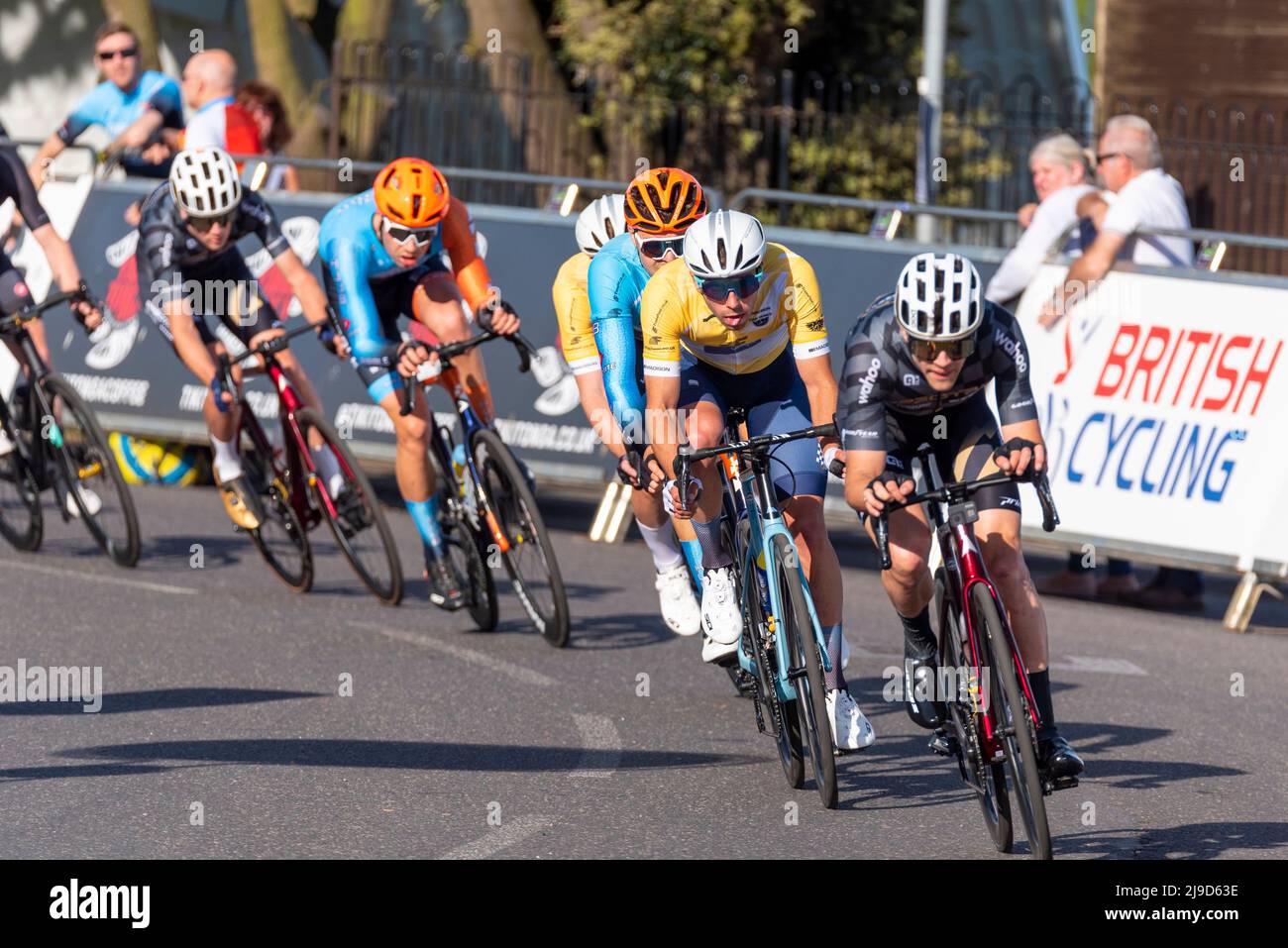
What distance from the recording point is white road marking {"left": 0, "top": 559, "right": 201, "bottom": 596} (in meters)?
10.4

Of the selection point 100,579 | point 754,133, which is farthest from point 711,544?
point 754,133

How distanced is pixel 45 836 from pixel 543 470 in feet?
22.5

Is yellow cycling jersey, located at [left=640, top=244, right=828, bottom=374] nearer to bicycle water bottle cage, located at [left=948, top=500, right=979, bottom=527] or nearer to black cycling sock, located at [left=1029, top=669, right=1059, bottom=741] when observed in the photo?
bicycle water bottle cage, located at [left=948, top=500, right=979, bottom=527]

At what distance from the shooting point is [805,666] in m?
6.59

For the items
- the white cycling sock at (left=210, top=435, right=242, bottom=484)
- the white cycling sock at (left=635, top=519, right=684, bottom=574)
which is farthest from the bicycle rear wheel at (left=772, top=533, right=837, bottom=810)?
the white cycling sock at (left=210, top=435, right=242, bottom=484)

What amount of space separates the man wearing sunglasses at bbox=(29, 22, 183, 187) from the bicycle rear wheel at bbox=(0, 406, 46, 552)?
12.3ft

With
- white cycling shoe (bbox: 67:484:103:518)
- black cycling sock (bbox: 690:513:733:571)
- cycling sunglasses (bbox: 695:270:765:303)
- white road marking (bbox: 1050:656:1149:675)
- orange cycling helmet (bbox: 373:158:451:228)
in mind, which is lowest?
white road marking (bbox: 1050:656:1149:675)

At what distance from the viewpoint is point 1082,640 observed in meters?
10.4

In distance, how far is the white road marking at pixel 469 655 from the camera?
8.75 m

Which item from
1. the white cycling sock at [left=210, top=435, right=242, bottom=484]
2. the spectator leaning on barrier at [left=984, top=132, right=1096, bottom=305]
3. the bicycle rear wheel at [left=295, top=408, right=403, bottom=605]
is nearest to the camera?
the bicycle rear wheel at [left=295, top=408, right=403, bottom=605]

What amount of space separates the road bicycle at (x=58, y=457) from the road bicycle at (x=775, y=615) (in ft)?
14.0

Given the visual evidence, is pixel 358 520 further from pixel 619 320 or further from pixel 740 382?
pixel 740 382

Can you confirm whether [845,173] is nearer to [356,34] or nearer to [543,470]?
[356,34]
